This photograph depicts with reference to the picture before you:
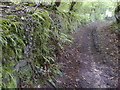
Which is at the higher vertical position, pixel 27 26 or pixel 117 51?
pixel 27 26

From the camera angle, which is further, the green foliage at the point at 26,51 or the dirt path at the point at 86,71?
the dirt path at the point at 86,71

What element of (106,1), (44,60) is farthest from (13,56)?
(106,1)

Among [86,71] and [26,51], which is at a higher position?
[26,51]

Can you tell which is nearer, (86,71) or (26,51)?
(26,51)

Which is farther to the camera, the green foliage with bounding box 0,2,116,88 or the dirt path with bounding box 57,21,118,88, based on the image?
the dirt path with bounding box 57,21,118,88

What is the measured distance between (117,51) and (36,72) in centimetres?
454

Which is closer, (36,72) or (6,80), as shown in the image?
(6,80)

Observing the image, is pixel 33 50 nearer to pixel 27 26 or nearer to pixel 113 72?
pixel 27 26

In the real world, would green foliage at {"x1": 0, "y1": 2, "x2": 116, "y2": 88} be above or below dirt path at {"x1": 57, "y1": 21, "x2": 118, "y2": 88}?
above

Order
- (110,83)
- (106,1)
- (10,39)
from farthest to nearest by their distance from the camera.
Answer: (106,1)
(110,83)
(10,39)

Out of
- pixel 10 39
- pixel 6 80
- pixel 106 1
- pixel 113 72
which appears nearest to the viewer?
pixel 6 80

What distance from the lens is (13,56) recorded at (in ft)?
9.05

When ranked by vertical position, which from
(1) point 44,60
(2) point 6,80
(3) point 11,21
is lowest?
(1) point 44,60

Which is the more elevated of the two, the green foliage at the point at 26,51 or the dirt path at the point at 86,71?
the green foliage at the point at 26,51
